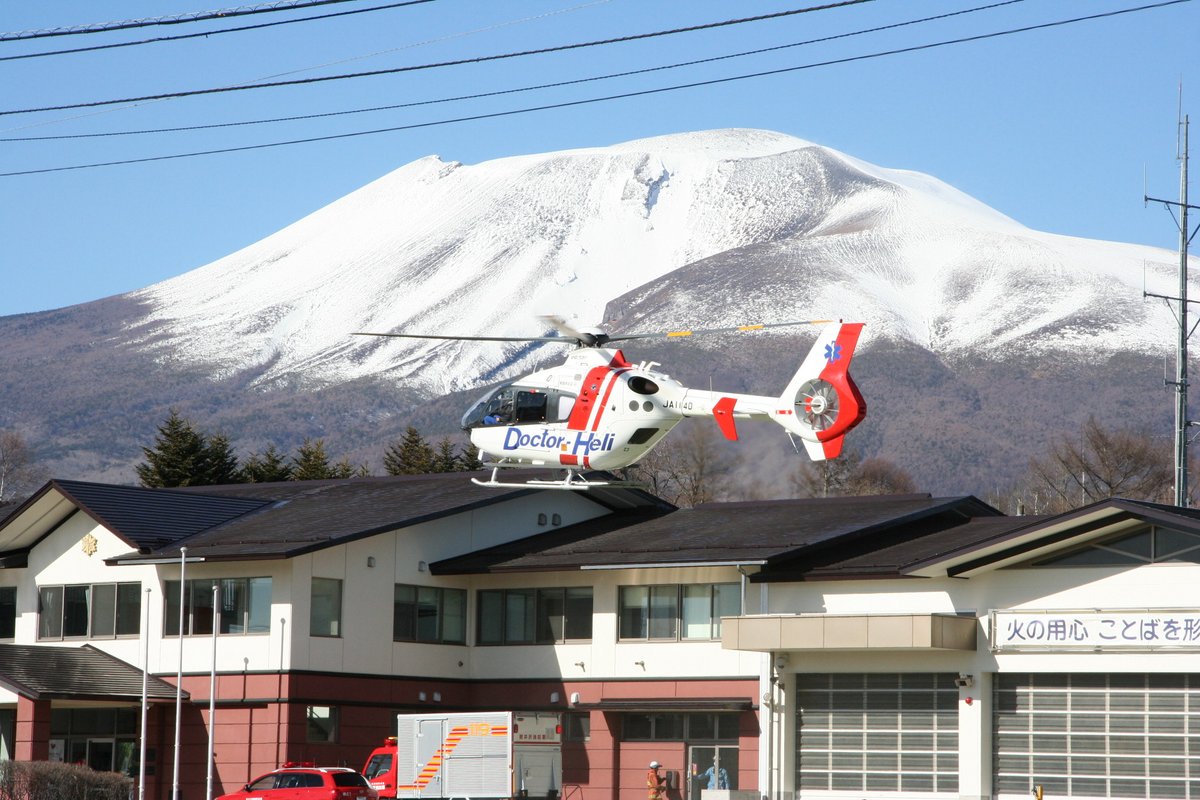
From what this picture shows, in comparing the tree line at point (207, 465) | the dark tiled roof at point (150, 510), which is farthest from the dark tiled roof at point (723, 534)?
the tree line at point (207, 465)

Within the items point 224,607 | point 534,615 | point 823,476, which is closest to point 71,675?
point 224,607

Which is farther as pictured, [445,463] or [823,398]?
[445,463]

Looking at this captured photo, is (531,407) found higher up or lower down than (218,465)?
lower down

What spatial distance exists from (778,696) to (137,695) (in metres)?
14.5

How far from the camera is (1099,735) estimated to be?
37.2m

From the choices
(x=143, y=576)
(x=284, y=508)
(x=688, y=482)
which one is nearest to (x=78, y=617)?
(x=143, y=576)

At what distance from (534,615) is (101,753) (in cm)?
1100

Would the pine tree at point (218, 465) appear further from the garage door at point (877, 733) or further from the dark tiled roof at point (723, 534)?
the garage door at point (877, 733)

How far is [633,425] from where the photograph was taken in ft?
111

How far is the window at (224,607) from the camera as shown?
4266 cm

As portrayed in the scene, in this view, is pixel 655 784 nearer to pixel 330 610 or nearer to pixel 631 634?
pixel 631 634

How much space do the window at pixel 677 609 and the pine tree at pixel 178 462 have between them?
3568cm

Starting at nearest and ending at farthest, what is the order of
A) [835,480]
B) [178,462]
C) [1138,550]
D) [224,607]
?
[1138,550] < [224,607] < [178,462] < [835,480]

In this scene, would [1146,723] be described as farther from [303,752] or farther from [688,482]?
[688,482]
